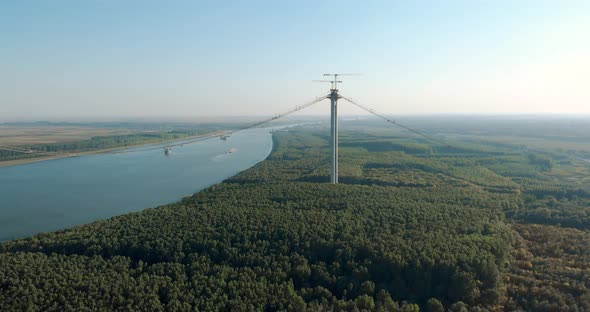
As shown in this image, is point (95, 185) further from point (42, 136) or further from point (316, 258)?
point (42, 136)

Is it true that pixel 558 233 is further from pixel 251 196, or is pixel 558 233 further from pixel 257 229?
pixel 251 196

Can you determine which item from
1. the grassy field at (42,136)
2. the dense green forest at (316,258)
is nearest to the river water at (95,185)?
the dense green forest at (316,258)

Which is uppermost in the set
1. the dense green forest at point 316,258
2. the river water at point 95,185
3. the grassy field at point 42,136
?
the grassy field at point 42,136

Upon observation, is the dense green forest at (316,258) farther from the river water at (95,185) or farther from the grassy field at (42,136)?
the grassy field at (42,136)

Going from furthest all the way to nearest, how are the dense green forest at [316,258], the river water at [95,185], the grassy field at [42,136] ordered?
the grassy field at [42,136] < the river water at [95,185] < the dense green forest at [316,258]

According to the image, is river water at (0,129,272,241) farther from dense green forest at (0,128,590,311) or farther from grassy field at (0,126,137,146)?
grassy field at (0,126,137,146)

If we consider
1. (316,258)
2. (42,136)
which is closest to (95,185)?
(316,258)
